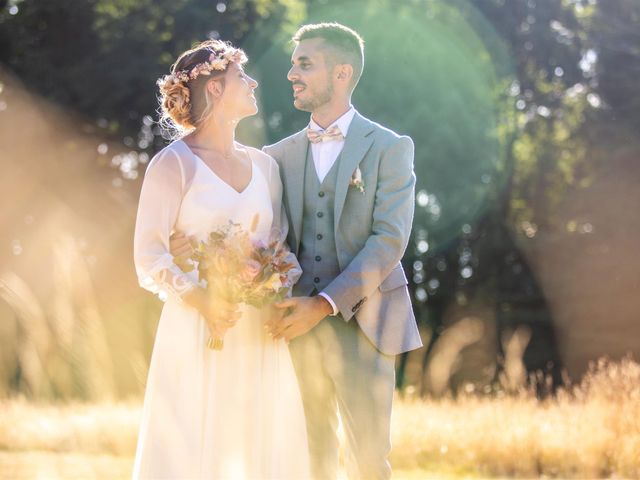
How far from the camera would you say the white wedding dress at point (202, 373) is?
4.21m

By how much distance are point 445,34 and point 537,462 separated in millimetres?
13685

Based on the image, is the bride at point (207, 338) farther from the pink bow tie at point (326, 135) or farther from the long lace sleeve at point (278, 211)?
the pink bow tie at point (326, 135)

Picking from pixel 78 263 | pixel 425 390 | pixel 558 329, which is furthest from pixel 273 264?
pixel 558 329

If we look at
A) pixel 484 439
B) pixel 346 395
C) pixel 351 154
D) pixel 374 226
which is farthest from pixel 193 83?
pixel 484 439

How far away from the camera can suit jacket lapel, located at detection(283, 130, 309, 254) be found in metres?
4.59

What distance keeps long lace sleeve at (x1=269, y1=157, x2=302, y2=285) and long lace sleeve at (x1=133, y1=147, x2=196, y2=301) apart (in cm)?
50

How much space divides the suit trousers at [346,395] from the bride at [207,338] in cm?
13

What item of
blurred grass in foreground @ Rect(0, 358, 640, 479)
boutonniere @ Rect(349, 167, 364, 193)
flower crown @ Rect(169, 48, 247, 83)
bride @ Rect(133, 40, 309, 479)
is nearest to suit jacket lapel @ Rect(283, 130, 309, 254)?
bride @ Rect(133, 40, 309, 479)

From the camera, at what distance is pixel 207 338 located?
14.1 ft

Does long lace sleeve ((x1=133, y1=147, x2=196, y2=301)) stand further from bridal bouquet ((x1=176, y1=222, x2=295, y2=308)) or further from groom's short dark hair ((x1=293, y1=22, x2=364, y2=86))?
groom's short dark hair ((x1=293, y1=22, x2=364, y2=86))

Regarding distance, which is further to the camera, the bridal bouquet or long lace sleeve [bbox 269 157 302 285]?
long lace sleeve [bbox 269 157 302 285]

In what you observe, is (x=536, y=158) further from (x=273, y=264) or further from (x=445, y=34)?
(x=273, y=264)

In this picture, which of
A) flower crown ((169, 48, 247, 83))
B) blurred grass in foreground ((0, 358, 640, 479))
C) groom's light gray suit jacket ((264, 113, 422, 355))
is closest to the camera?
groom's light gray suit jacket ((264, 113, 422, 355))

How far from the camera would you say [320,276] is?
454cm
